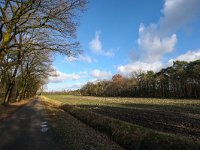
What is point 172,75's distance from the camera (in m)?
94.1

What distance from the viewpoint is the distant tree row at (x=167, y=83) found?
8356 centimetres

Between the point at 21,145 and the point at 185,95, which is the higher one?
the point at 185,95

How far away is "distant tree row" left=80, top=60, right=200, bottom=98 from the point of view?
8356 cm

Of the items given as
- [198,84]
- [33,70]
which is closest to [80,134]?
[33,70]

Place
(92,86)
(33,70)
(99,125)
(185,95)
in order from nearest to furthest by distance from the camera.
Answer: (99,125) → (33,70) → (185,95) → (92,86)

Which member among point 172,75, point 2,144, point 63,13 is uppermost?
point 172,75

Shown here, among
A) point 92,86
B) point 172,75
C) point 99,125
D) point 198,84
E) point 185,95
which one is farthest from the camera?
point 92,86

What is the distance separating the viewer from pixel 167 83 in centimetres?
9681

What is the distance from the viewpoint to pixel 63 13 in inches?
701

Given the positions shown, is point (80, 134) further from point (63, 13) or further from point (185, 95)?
point (185, 95)

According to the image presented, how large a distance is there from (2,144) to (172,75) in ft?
296

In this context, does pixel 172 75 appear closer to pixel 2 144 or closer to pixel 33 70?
pixel 33 70

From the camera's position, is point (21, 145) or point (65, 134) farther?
point (65, 134)

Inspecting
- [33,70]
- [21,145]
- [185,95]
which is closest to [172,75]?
[185,95]
